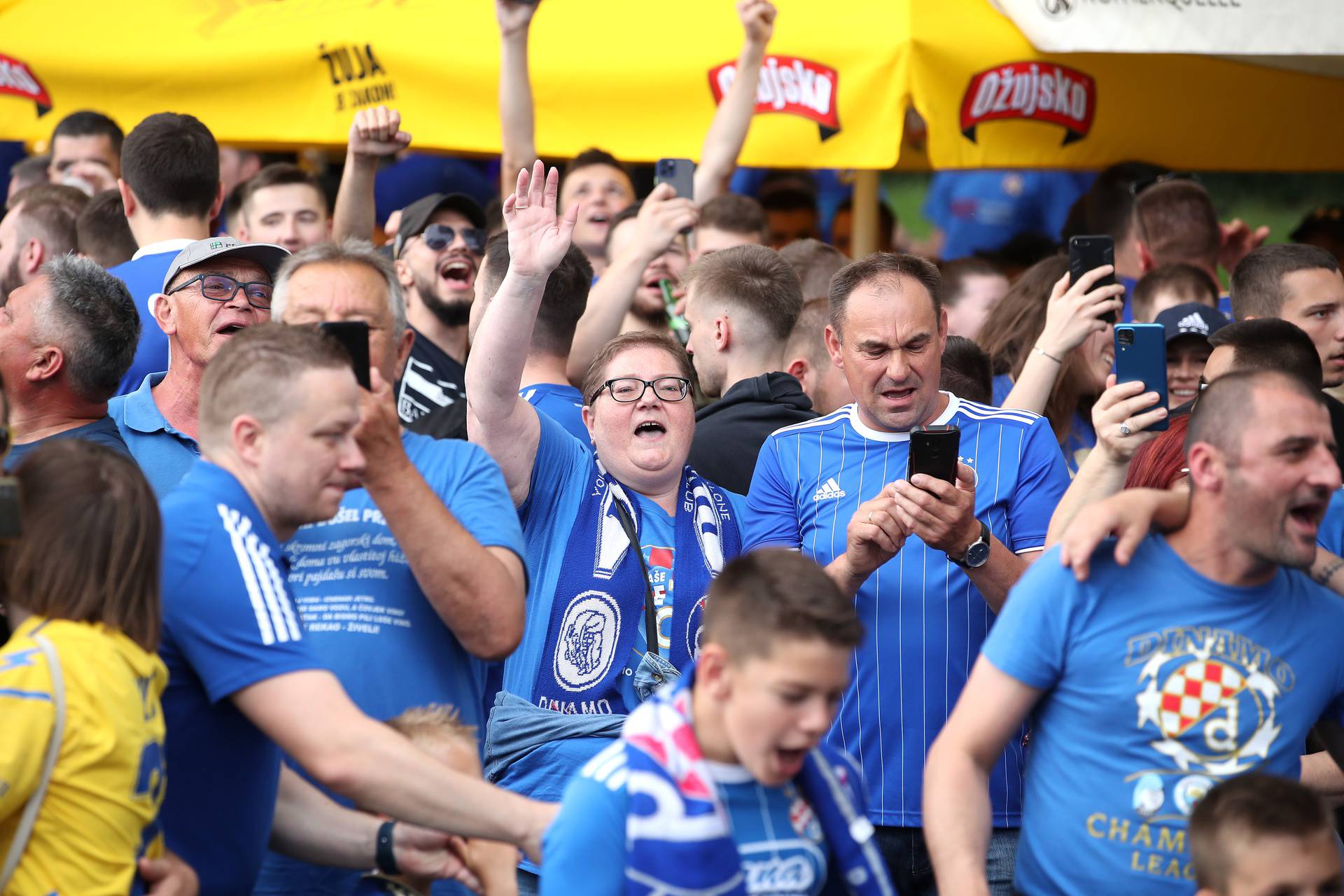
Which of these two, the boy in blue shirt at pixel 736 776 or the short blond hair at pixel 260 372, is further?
the short blond hair at pixel 260 372

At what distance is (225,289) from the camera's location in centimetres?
413

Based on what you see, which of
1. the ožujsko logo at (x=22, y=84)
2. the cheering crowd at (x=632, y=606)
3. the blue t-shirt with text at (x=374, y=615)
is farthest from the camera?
the ožujsko logo at (x=22, y=84)

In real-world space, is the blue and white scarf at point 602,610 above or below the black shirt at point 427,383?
below

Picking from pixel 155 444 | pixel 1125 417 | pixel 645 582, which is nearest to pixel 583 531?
pixel 645 582

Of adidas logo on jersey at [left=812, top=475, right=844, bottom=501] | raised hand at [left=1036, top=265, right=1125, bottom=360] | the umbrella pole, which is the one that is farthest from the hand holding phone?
the umbrella pole

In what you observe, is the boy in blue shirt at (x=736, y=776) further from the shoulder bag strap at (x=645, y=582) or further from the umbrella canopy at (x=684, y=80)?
the umbrella canopy at (x=684, y=80)

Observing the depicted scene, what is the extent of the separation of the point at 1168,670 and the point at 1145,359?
937mm

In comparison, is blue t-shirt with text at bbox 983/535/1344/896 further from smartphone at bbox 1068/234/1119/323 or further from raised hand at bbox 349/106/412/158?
raised hand at bbox 349/106/412/158

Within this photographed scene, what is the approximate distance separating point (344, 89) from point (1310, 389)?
4528mm

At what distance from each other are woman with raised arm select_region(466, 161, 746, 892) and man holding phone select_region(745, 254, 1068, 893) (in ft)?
0.82

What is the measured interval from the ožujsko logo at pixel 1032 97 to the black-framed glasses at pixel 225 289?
2.82 metres

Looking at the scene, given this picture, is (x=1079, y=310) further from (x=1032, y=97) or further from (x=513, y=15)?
(x=513, y=15)

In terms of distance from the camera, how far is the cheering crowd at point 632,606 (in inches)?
99.7

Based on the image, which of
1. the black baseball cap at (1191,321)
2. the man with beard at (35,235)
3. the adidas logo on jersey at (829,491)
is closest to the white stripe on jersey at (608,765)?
the adidas logo on jersey at (829,491)
